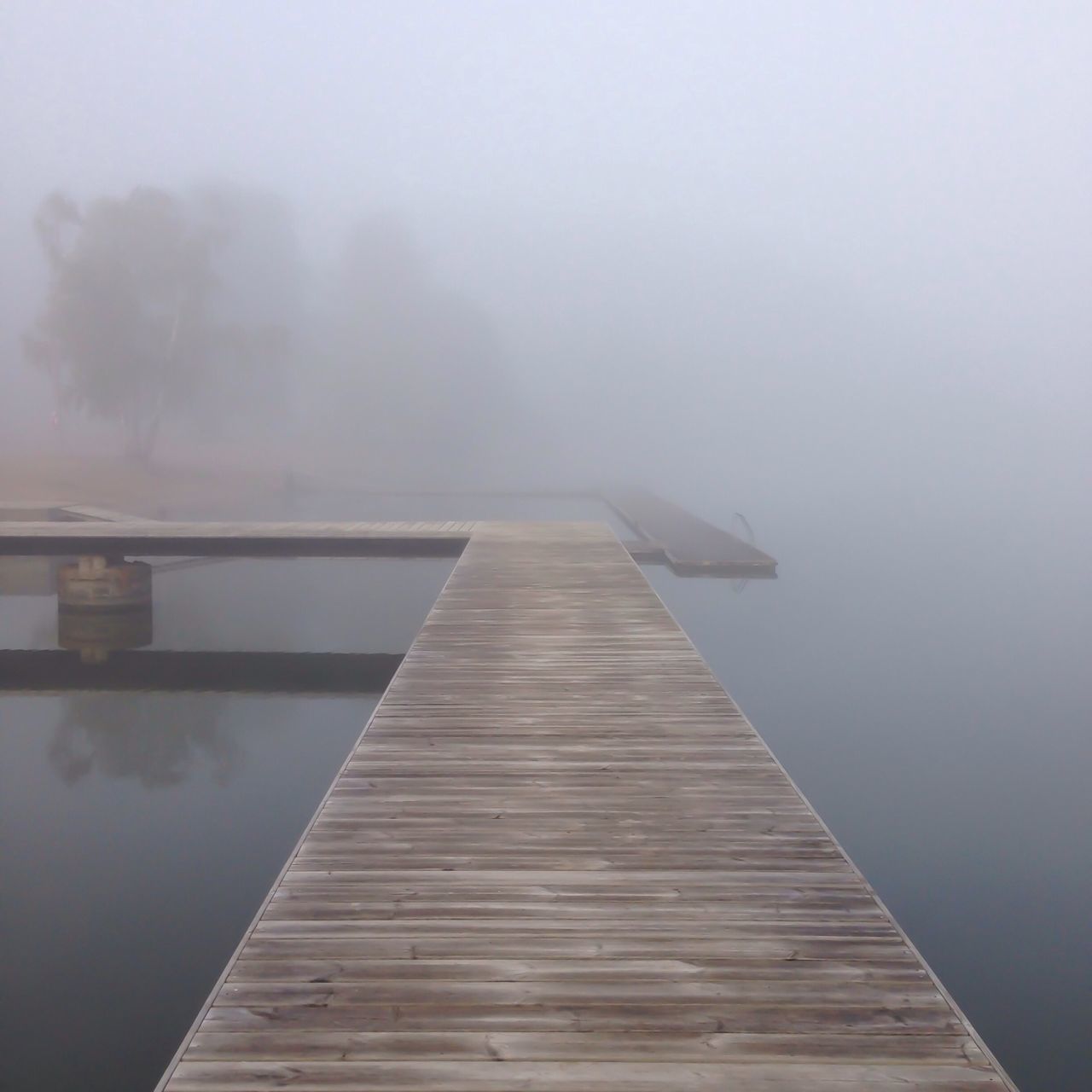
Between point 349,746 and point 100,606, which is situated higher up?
point 349,746

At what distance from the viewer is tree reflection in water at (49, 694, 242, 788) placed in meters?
5.08

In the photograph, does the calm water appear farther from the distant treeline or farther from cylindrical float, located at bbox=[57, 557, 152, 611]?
the distant treeline

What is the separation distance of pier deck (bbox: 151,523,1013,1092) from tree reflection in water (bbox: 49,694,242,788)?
2.47 metres

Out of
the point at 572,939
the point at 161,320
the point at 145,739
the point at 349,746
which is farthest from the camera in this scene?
the point at 161,320

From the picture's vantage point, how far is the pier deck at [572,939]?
1.52 meters

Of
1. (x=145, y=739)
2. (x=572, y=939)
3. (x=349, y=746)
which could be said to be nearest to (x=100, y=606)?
(x=145, y=739)

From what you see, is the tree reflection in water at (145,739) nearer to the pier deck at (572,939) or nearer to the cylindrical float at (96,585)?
the cylindrical float at (96,585)

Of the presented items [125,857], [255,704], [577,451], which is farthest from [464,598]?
[577,451]

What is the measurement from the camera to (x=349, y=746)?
5.47m

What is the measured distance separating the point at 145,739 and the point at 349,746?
1249mm

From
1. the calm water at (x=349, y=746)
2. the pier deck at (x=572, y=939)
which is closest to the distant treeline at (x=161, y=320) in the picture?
the calm water at (x=349, y=746)

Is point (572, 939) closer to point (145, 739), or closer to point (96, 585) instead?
point (145, 739)

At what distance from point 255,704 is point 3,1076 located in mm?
3740

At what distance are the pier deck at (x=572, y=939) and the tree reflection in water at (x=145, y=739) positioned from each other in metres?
2.47
